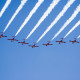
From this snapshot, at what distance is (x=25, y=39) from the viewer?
114 feet

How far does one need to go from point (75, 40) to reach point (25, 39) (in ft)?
33.0

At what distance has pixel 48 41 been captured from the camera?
115 feet

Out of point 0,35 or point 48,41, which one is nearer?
point 0,35

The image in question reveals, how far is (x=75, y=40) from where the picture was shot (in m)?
32.7

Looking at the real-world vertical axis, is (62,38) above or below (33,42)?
below

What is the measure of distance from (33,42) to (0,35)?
7316mm

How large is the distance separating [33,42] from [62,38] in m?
6.46

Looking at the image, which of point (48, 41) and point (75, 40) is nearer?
point (75, 40)

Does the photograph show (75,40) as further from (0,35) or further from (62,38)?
(0,35)

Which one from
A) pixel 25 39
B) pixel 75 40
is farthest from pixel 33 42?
pixel 75 40

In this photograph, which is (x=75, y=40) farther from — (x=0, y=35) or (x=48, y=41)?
(x=0, y=35)

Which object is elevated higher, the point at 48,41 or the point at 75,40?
the point at 48,41

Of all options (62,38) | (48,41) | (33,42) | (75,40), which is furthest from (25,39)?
(75,40)

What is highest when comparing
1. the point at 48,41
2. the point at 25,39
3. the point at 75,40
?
the point at 25,39
